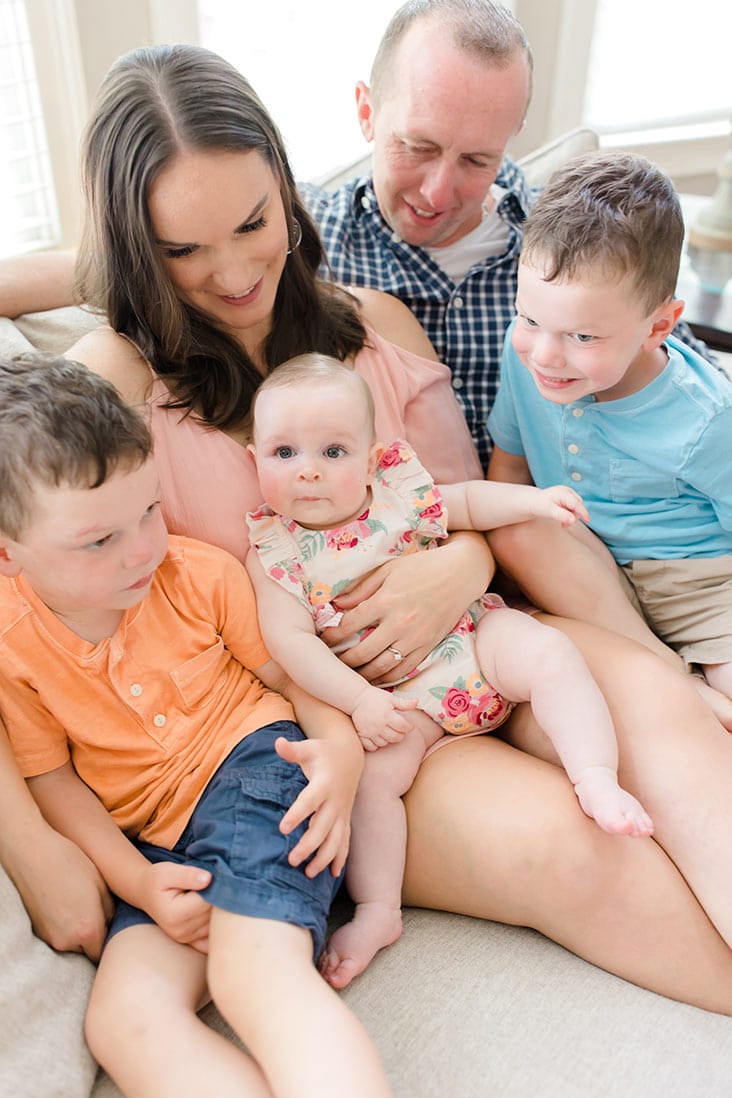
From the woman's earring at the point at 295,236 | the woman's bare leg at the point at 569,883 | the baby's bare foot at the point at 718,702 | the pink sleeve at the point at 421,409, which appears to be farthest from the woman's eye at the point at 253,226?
the baby's bare foot at the point at 718,702

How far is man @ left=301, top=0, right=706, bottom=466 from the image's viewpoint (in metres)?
1.59

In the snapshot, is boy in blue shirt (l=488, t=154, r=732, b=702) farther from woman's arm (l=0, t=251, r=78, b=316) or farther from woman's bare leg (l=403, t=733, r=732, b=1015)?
woman's arm (l=0, t=251, r=78, b=316)

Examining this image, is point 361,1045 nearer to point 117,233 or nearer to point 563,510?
point 563,510

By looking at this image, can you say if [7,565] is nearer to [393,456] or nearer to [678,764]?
[393,456]

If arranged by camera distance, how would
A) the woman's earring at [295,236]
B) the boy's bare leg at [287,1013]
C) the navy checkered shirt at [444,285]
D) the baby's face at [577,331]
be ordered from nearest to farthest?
the boy's bare leg at [287,1013] < the baby's face at [577,331] < the woman's earring at [295,236] < the navy checkered shirt at [444,285]

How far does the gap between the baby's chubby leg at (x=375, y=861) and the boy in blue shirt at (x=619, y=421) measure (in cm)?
38

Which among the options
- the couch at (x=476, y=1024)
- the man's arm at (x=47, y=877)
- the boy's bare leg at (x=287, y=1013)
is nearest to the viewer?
the boy's bare leg at (x=287, y=1013)

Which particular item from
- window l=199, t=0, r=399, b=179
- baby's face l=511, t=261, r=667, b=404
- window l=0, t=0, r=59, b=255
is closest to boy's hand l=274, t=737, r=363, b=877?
baby's face l=511, t=261, r=667, b=404

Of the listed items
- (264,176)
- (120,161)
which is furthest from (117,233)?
(264,176)

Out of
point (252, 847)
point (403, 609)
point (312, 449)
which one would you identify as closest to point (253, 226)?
point (312, 449)

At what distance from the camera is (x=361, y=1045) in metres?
0.91

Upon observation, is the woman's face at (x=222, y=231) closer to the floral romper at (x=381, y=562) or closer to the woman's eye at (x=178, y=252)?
the woman's eye at (x=178, y=252)

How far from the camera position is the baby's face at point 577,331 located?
131 centimetres

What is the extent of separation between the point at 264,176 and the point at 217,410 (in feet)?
1.04
